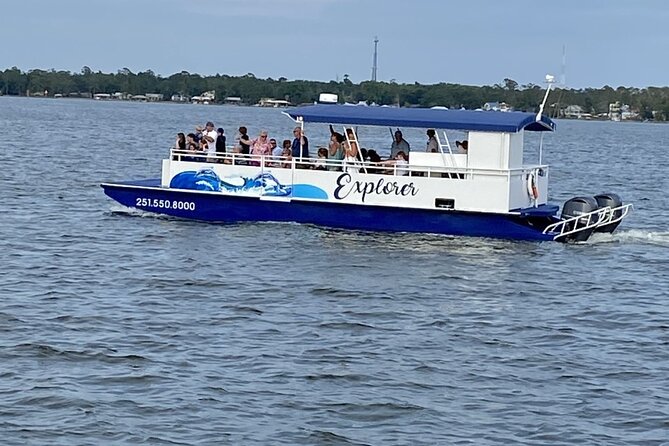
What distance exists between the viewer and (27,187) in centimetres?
3691

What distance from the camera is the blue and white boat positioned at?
25.2 metres

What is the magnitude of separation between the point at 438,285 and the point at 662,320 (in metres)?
3.43

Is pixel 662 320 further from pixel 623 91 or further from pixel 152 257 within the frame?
pixel 623 91

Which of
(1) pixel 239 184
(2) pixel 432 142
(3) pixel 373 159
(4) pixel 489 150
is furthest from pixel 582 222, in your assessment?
(1) pixel 239 184

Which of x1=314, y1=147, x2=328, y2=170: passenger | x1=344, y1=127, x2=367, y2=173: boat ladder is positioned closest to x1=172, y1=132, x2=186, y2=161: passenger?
x1=314, y1=147, x2=328, y2=170: passenger

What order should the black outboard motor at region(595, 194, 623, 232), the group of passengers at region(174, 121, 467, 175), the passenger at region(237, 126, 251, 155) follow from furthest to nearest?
the passenger at region(237, 126, 251, 155) < the black outboard motor at region(595, 194, 623, 232) < the group of passengers at region(174, 121, 467, 175)

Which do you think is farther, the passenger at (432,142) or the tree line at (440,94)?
the tree line at (440,94)

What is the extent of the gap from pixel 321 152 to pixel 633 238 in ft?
21.7

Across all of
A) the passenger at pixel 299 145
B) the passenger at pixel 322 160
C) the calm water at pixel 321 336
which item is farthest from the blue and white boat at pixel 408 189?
the calm water at pixel 321 336

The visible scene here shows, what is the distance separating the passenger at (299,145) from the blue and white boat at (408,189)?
0.85 feet

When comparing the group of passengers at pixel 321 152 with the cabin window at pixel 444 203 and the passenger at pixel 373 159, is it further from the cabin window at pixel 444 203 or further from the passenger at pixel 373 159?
the cabin window at pixel 444 203

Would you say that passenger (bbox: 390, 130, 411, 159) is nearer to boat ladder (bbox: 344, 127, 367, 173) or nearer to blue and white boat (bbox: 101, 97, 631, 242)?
blue and white boat (bbox: 101, 97, 631, 242)

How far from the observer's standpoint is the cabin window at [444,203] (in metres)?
25.3

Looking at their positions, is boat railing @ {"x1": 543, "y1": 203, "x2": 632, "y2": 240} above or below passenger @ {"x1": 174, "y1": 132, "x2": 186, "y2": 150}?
below
